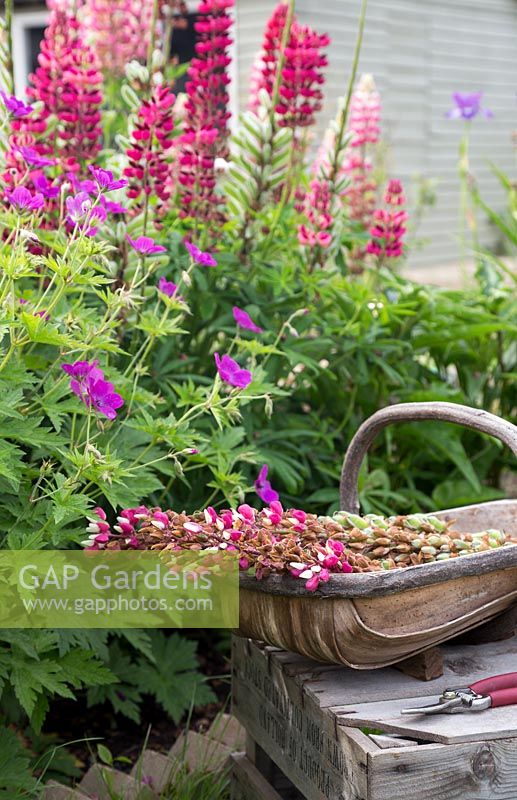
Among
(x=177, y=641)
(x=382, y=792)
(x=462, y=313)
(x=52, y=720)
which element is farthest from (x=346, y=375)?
(x=382, y=792)

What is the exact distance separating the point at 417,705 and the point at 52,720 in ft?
4.32

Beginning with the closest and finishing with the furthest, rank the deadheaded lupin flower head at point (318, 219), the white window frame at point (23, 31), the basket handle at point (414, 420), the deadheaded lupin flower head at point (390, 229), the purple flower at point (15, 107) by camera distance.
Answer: the basket handle at point (414, 420) < the purple flower at point (15, 107) < the deadheaded lupin flower head at point (318, 219) < the deadheaded lupin flower head at point (390, 229) < the white window frame at point (23, 31)

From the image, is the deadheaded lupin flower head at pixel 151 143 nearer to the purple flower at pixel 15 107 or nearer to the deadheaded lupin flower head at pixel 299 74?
the purple flower at pixel 15 107

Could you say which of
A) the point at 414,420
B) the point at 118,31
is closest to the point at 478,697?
the point at 414,420

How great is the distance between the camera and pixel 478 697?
5.21 ft

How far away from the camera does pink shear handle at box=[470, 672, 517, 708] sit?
1604 mm

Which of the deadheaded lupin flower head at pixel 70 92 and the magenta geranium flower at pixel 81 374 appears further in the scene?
the deadheaded lupin flower head at pixel 70 92

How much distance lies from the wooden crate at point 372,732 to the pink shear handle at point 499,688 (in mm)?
17

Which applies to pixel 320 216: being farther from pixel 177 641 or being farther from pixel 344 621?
pixel 344 621

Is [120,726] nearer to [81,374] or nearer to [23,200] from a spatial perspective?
[81,374]

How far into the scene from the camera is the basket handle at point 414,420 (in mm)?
1727

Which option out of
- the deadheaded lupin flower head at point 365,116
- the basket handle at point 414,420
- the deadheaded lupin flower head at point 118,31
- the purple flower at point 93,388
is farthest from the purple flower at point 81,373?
the deadheaded lupin flower head at point 118,31

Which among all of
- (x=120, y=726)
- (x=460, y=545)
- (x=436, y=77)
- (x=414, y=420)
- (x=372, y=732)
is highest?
(x=414, y=420)

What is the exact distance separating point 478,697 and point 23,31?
30.1 ft
